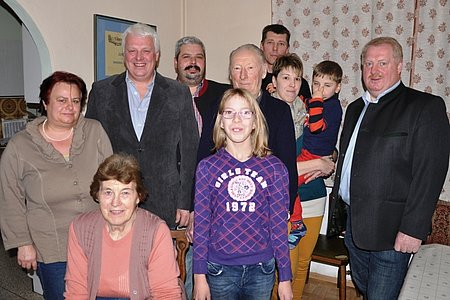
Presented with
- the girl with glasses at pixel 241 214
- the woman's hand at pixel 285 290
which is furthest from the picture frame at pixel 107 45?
the woman's hand at pixel 285 290

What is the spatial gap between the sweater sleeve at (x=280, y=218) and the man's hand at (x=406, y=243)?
519mm

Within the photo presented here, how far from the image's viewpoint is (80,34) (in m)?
2.93

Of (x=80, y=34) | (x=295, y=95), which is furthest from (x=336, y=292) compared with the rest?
(x=80, y=34)

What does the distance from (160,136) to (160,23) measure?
1.84m

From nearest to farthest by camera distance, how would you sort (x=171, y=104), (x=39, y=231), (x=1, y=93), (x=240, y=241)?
(x=240, y=241) < (x=39, y=231) < (x=171, y=104) < (x=1, y=93)

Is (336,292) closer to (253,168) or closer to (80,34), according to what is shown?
(253,168)

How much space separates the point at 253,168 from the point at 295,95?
0.68 m

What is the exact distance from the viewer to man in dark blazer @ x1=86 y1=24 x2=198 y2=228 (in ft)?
6.97

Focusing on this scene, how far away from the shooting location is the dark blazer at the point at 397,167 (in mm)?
1787

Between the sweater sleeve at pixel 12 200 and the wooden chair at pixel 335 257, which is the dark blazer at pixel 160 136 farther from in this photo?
the wooden chair at pixel 335 257

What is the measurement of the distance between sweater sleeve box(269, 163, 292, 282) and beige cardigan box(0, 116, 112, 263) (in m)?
0.84

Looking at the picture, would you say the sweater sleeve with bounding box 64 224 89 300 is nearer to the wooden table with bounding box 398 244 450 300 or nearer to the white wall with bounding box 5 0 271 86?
the wooden table with bounding box 398 244 450 300

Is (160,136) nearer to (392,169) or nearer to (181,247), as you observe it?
(181,247)

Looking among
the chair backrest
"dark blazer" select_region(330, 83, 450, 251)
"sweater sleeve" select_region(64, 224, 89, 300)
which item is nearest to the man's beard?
"dark blazer" select_region(330, 83, 450, 251)
